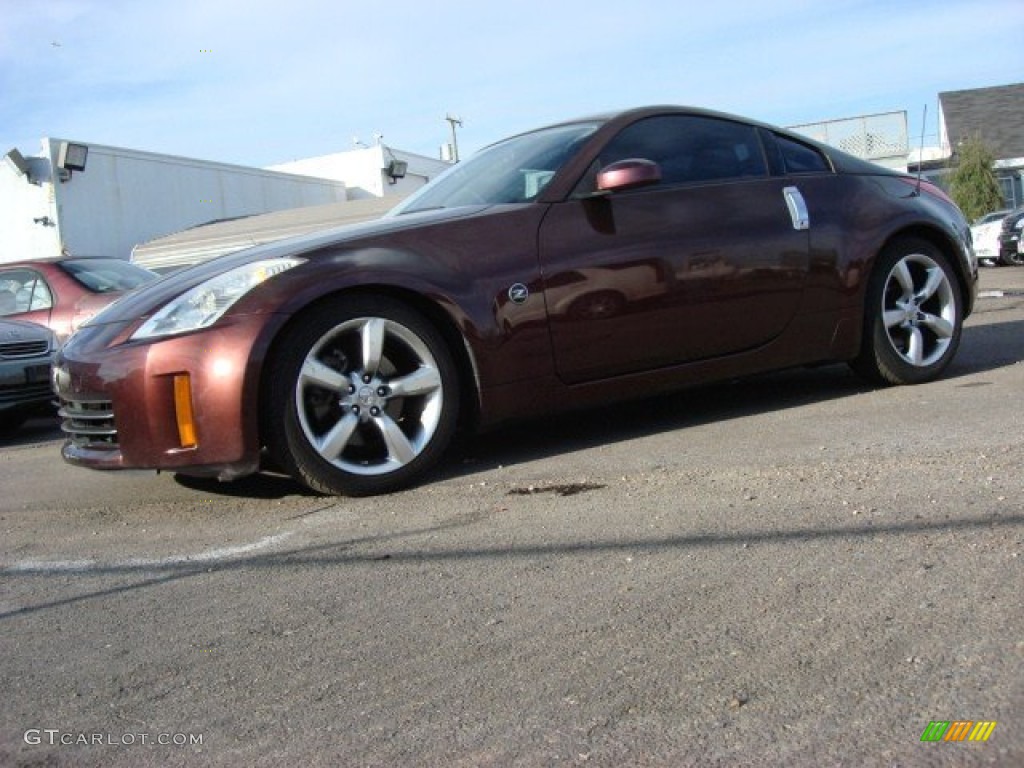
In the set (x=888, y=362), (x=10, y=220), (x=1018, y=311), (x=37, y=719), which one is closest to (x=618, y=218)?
(x=888, y=362)

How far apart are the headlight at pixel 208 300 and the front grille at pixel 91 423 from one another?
34cm

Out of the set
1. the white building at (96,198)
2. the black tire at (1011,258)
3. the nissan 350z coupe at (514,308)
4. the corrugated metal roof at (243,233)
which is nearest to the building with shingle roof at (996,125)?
the black tire at (1011,258)

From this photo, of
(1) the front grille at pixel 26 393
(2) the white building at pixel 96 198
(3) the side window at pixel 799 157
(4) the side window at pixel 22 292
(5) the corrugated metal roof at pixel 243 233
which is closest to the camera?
(3) the side window at pixel 799 157

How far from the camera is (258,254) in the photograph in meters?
4.52

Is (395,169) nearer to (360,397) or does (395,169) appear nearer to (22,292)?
(22,292)

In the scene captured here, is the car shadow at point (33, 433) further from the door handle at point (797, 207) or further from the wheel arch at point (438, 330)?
the door handle at point (797, 207)

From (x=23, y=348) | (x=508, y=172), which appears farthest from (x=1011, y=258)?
(x=23, y=348)

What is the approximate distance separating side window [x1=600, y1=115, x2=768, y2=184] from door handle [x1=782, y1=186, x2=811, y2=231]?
6.2 inches

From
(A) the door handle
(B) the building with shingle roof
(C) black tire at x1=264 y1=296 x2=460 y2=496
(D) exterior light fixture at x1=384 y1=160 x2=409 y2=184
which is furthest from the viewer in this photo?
(B) the building with shingle roof

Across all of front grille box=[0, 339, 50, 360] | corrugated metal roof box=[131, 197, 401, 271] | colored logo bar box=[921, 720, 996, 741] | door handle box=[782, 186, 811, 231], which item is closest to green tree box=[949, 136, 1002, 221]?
corrugated metal roof box=[131, 197, 401, 271]

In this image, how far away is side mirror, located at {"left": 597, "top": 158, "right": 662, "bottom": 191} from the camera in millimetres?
4637

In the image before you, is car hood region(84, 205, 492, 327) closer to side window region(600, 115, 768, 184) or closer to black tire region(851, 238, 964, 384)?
side window region(600, 115, 768, 184)

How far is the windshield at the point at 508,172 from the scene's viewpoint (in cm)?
491

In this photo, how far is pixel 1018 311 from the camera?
9.35 metres
